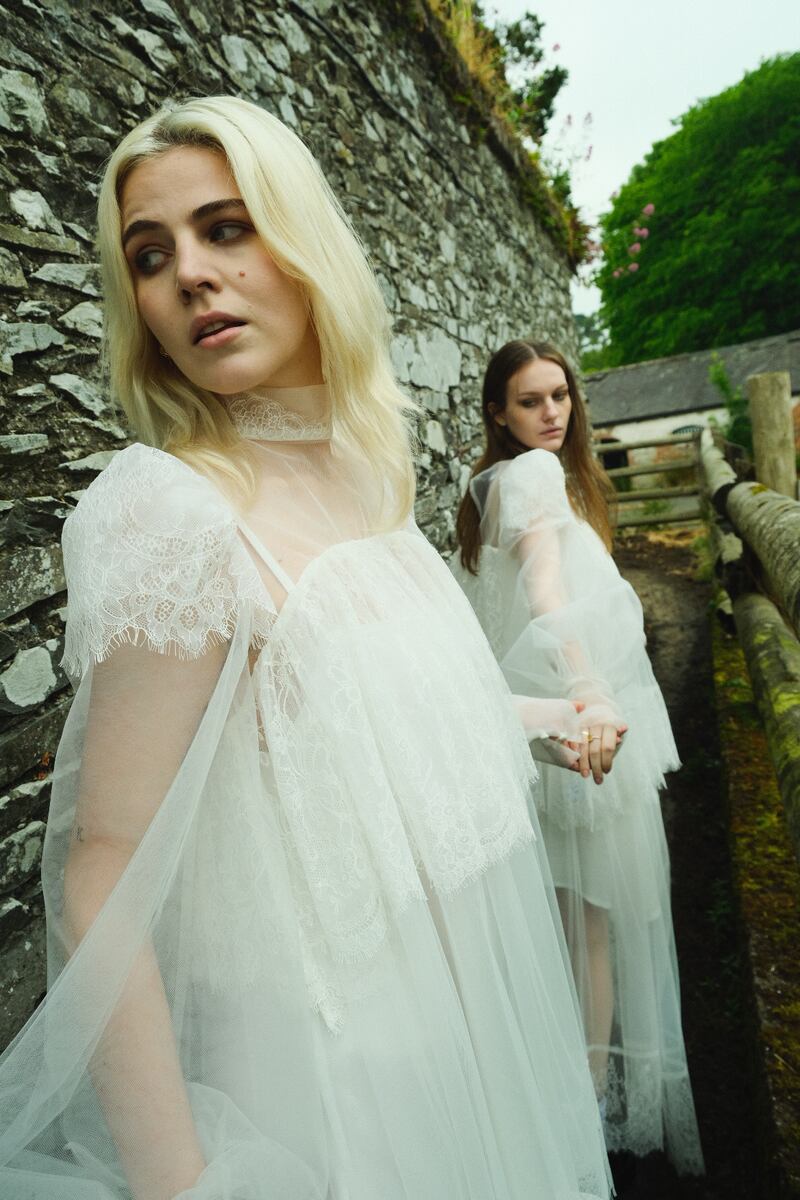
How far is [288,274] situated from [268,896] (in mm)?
861

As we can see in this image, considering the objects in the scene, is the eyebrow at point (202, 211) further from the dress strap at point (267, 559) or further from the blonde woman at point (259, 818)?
the dress strap at point (267, 559)

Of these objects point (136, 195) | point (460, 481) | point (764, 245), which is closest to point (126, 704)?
point (136, 195)

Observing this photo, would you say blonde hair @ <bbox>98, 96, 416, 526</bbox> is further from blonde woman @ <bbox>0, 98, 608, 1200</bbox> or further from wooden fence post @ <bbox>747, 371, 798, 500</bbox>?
wooden fence post @ <bbox>747, 371, 798, 500</bbox>

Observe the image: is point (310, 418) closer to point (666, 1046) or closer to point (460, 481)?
point (666, 1046)

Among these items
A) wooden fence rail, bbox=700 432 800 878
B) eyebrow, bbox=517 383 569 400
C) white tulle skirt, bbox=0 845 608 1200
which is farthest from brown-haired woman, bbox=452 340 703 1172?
white tulle skirt, bbox=0 845 608 1200

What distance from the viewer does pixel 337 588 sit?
3.26 ft

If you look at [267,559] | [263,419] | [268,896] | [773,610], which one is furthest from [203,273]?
[773,610]

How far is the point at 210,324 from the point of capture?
102 cm

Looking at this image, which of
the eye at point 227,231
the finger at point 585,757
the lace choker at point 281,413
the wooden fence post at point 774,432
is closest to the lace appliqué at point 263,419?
the lace choker at point 281,413

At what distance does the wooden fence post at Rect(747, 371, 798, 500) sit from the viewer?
566 centimetres

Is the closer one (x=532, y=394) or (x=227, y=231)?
(x=227, y=231)

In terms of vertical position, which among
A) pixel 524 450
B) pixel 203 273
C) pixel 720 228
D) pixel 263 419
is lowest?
pixel 263 419

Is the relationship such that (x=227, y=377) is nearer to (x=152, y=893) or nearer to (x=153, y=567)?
(x=153, y=567)

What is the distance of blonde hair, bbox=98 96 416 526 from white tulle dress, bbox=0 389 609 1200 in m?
0.19
